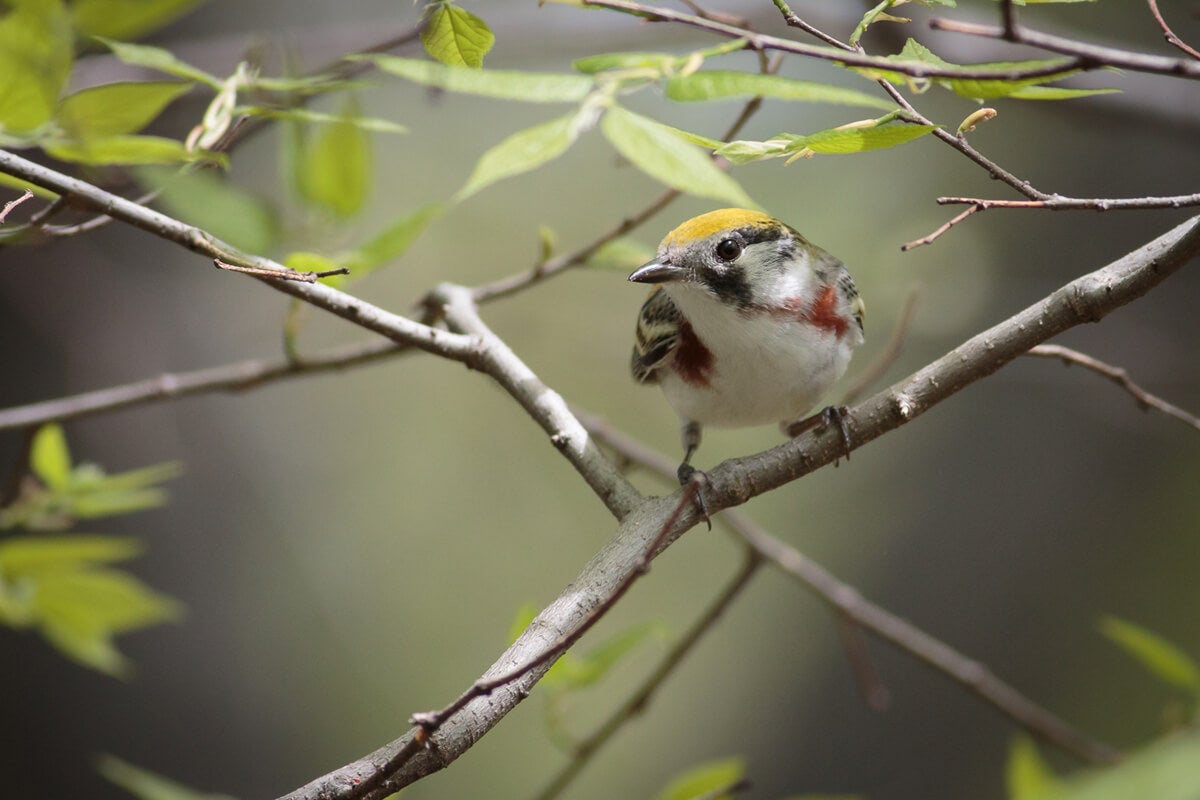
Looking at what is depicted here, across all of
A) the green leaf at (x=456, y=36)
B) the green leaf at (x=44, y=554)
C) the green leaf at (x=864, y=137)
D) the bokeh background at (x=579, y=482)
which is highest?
the bokeh background at (x=579, y=482)

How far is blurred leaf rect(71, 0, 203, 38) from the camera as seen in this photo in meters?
1.28

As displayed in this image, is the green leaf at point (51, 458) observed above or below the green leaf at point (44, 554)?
above

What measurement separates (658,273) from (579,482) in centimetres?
460

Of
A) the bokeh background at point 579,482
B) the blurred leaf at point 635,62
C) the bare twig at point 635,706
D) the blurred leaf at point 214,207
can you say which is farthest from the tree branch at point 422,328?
the bare twig at point 635,706

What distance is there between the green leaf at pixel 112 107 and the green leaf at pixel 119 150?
0.07 ft

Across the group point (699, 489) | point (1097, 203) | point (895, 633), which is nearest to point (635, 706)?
point (895, 633)

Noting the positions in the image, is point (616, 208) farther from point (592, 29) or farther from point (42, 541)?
point (42, 541)

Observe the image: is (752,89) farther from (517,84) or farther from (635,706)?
(635,706)

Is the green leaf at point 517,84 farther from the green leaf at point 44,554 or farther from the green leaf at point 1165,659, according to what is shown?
the green leaf at point 1165,659

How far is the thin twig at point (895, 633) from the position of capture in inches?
83.0

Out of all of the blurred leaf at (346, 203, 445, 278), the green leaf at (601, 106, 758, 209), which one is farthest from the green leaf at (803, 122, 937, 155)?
the blurred leaf at (346, 203, 445, 278)

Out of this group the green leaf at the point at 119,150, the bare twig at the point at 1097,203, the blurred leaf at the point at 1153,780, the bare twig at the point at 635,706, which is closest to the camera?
the blurred leaf at the point at 1153,780

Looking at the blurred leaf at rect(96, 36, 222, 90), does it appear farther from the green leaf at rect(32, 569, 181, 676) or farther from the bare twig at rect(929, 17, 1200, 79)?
the green leaf at rect(32, 569, 181, 676)

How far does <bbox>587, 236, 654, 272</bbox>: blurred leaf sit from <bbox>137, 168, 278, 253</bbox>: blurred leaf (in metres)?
0.69
